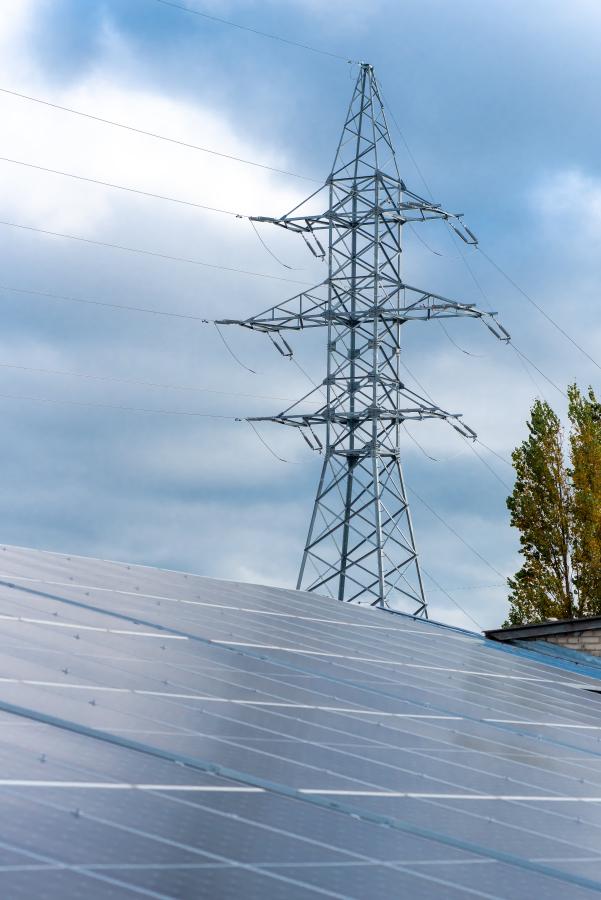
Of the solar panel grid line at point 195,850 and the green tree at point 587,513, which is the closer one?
the solar panel grid line at point 195,850

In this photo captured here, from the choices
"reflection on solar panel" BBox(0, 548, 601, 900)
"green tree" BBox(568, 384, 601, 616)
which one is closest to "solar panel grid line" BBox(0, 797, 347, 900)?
"reflection on solar panel" BBox(0, 548, 601, 900)

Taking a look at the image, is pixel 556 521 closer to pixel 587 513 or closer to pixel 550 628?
pixel 587 513

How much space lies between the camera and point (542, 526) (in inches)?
1887

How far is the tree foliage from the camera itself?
46969mm

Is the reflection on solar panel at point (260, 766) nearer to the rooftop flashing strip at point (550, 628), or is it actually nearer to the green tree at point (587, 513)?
the rooftop flashing strip at point (550, 628)

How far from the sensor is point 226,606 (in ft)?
57.9

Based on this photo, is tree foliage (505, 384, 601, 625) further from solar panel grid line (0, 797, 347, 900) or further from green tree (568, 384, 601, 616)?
solar panel grid line (0, 797, 347, 900)

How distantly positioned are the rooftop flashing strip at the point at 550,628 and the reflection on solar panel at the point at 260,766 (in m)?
8.45

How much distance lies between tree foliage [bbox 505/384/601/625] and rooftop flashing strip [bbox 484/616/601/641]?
2234cm

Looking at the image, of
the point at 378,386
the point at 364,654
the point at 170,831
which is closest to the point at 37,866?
the point at 170,831

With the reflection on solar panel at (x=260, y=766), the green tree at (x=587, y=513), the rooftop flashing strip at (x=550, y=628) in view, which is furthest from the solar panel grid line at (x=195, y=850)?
the green tree at (x=587, y=513)

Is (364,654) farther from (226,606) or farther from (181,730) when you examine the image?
(181,730)

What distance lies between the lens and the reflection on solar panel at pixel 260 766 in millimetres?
5254

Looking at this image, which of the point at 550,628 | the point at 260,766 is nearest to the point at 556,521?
the point at 550,628
